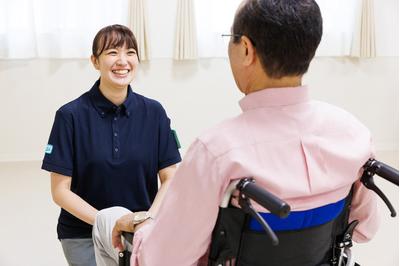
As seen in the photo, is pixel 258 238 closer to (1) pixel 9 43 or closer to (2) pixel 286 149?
(2) pixel 286 149

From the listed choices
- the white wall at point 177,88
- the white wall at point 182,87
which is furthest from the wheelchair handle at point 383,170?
the white wall at point 182,87

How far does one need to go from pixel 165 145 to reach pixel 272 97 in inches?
37.1

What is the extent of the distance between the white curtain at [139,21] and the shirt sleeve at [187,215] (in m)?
3.30

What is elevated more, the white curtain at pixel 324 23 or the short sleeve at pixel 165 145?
the white curtain at pixel 324 23

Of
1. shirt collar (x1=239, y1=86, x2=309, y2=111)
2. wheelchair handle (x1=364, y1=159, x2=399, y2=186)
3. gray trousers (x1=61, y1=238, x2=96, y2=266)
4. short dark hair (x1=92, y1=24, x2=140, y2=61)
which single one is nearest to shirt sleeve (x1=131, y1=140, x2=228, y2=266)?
shirt collar (x1=239, y1=86, x2=309, y2=111)

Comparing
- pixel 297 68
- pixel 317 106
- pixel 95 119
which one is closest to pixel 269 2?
pixel 297 68

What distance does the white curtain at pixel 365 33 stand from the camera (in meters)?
4.48

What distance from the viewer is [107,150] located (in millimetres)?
1773

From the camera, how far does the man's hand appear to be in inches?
50.7

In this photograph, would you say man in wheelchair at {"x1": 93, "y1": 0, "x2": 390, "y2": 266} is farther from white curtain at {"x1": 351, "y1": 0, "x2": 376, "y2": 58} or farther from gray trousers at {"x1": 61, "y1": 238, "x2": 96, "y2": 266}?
white curtain at {"x1": 351, "y1": 0, "x2": 376, "y2": 58}

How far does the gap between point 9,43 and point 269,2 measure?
3.64m

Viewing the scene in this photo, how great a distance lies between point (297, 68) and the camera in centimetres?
97

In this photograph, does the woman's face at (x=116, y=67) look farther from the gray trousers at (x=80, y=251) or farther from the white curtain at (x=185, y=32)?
the white curtain at (x=185, y=32)

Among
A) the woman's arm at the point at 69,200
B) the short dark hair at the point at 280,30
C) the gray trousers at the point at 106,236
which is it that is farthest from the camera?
the woman's arm at the point at 69,200
